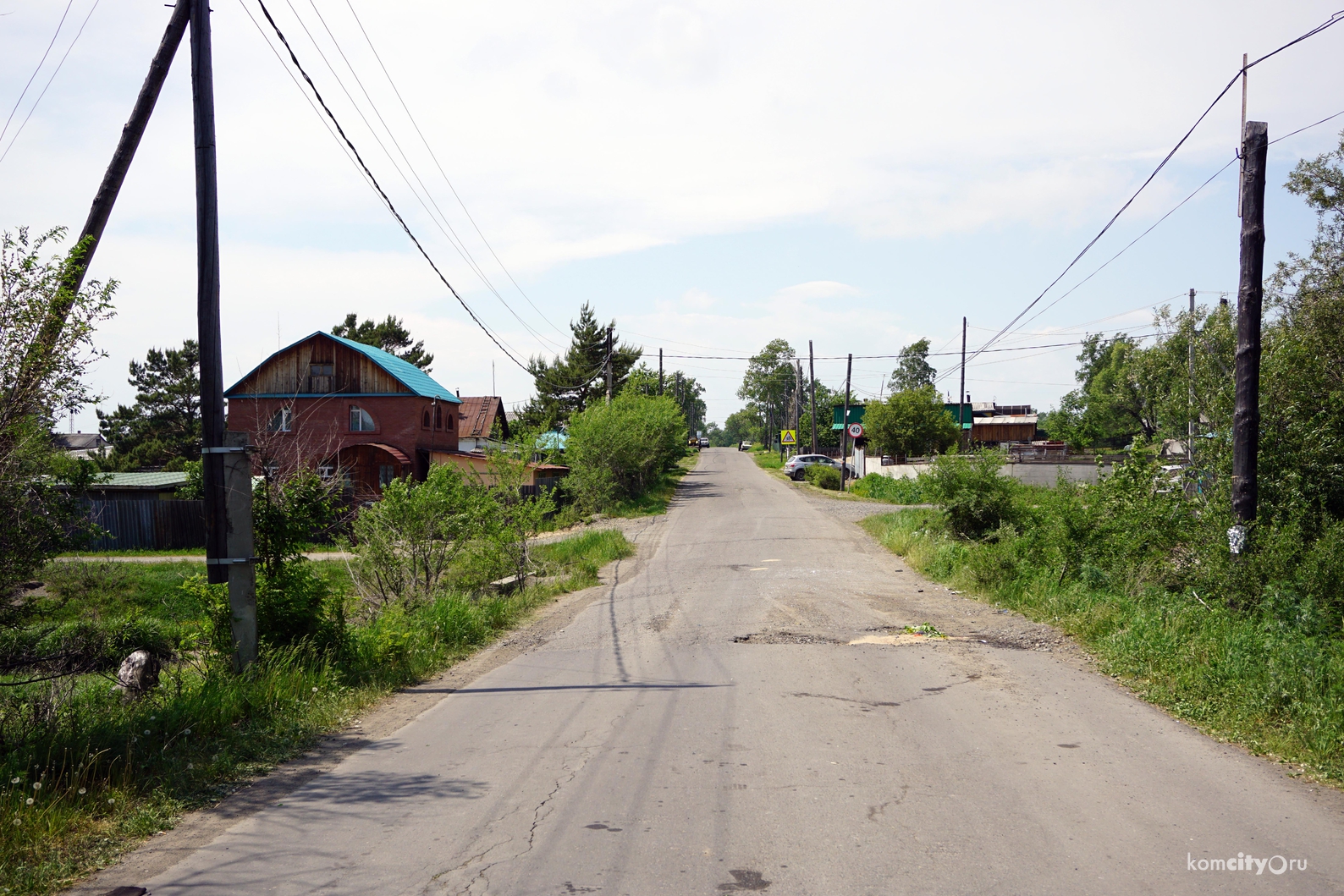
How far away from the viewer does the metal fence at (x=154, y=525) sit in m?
33.2

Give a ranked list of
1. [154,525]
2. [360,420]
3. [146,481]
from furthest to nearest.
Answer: [146,481]
[360,420]
[154,525]

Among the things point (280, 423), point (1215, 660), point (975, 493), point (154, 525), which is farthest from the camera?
point (154, 525)

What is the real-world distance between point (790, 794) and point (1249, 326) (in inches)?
338

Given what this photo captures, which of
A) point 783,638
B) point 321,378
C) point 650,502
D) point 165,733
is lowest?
point 650,502

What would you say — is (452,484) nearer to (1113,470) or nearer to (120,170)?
(120,170)

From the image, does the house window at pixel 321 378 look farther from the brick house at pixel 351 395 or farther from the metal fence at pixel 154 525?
the metal fence at pixel 154 525

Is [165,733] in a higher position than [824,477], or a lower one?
lower

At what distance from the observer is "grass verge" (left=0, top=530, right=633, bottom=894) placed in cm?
488

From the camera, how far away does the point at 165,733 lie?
660 cm

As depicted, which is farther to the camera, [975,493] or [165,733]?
[975,493]

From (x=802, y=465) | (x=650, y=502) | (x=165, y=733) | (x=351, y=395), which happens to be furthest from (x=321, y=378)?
(x=165, y=733)

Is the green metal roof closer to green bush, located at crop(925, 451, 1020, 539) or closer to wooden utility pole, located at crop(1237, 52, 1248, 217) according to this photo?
green bush, located at crop(925, 451, 1020, 539)

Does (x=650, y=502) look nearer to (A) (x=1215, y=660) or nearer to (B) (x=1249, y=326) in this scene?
(B) (x=1249, y=326)

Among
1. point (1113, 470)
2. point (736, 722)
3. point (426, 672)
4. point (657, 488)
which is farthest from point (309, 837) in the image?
point (657, 488)
